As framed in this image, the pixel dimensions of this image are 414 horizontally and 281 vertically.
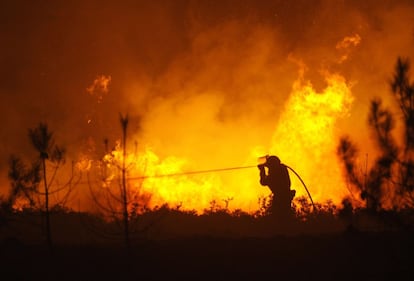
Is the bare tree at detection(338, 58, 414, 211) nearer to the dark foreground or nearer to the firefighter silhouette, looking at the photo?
the dark foreground

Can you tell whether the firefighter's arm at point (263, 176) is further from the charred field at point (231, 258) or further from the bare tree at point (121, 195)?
the charred field at point (231, 258)

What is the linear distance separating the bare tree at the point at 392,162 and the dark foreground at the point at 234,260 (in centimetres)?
255

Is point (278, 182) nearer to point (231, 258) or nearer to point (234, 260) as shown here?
point (231, 258)

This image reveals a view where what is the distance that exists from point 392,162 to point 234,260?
5964 millimetres

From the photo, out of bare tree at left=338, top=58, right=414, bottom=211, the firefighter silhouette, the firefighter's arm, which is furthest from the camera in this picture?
the firefighter's arm

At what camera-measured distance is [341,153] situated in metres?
16.4

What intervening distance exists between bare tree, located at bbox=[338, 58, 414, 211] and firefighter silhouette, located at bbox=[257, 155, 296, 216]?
8.95 meters

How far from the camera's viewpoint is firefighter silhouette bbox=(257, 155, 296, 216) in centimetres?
2494

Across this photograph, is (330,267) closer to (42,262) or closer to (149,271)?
(149,271)

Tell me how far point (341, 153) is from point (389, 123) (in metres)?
1.88

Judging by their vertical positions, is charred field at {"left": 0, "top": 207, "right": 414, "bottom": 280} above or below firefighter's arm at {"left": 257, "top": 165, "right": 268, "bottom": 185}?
below

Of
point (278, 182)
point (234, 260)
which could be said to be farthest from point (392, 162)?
point (278, 182)

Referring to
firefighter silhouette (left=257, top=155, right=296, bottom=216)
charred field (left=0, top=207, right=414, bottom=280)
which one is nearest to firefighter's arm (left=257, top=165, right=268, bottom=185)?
firefighter silhouette (left=257, top=155, right=296, bottom=216)

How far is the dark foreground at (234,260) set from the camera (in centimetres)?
1688
